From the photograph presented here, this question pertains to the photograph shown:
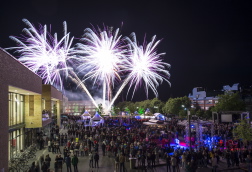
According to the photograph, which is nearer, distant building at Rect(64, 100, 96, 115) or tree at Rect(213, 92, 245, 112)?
tree at Rect(213, 92, 245, 112)

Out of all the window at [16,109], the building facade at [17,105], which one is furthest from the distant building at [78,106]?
the window at [16,109]

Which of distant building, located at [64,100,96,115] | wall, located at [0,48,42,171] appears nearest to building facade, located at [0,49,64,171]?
wall, located at [0,48,42,171]

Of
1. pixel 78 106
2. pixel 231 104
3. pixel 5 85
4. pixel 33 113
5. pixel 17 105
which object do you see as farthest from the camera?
pixel 78 106

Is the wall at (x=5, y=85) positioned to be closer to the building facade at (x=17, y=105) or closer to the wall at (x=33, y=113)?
the building facade at (x=17, y=105)

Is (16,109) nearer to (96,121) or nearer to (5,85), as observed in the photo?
(5,85)

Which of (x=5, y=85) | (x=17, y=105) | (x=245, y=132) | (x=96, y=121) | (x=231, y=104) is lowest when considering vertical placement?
(x=96, y=121)

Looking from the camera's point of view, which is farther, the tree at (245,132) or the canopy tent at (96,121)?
the canopy tent at (96,121)

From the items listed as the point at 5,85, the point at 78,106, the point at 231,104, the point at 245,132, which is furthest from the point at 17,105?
the point at 78,106

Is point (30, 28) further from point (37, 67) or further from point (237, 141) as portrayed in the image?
point (237, 141)

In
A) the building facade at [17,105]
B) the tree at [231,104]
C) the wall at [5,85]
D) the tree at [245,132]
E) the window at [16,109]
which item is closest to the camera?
the wall at [5,85]

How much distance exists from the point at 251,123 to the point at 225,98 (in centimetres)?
3445

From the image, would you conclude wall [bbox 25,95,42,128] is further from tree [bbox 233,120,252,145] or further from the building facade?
tree [bbox 233,120,252,145]

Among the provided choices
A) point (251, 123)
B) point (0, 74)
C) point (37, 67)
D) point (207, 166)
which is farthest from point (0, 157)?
point (251, 123)

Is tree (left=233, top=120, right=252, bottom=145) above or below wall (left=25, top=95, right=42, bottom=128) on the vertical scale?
below
